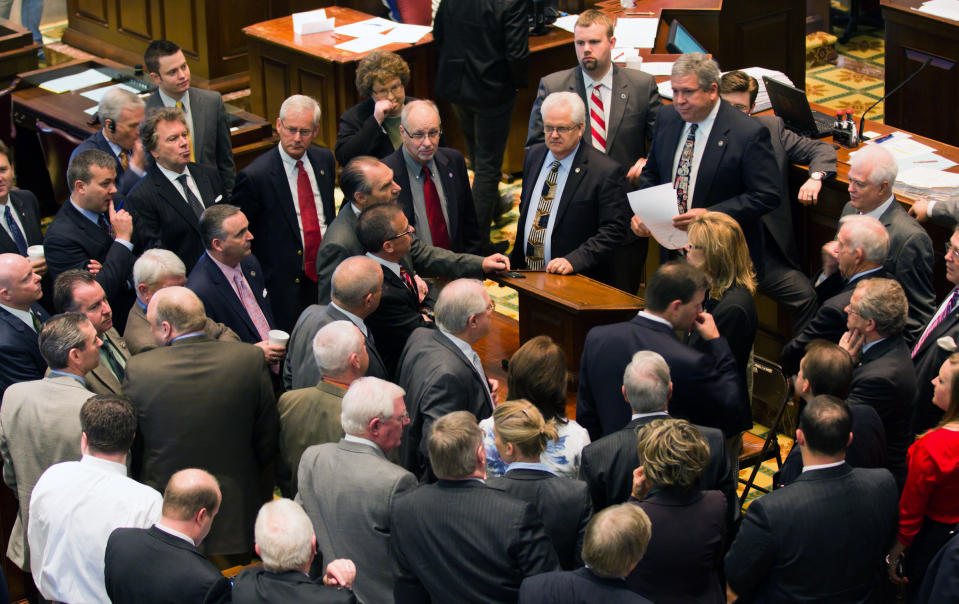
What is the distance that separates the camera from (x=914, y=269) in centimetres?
511

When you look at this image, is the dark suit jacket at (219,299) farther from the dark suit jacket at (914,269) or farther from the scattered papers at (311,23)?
the scattered papers at (311,23)

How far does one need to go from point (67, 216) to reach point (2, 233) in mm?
355

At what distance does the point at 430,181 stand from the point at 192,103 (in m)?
1.55

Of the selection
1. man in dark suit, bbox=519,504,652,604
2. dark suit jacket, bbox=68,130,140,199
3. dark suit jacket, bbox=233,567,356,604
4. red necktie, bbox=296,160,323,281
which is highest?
man in dark suit, bbox=519,504,652,604

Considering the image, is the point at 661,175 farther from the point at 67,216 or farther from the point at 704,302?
the point at 67,216

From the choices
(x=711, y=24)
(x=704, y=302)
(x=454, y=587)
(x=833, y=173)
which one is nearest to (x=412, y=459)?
(x=454, y=587)

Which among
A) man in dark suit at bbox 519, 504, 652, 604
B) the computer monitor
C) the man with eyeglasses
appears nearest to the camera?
man in dark suit at bbox 519, 504, 652, 604

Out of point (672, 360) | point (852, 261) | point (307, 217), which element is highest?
point (852, 261)

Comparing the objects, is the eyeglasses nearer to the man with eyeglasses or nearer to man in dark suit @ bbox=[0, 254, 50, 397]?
the man with eyeglasses

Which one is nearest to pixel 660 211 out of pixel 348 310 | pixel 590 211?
pixel 590 211

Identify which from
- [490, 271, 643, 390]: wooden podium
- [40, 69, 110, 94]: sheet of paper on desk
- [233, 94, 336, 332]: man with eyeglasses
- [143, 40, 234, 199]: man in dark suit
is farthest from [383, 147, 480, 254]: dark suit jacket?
[40, 69, 110, 94]: sheet of paper on desk

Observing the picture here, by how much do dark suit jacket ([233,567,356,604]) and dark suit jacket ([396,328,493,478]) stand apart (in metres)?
0.85

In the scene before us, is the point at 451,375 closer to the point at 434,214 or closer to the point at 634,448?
the point at 634,448

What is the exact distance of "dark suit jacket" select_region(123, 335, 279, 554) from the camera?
170 inches
